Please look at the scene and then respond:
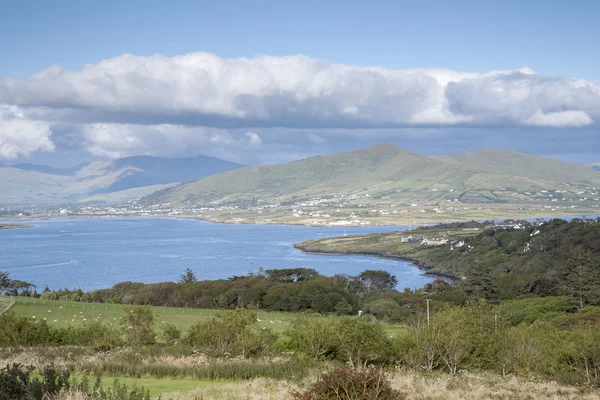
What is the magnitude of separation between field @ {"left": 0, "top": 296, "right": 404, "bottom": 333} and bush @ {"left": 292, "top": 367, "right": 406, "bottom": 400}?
1539 inches

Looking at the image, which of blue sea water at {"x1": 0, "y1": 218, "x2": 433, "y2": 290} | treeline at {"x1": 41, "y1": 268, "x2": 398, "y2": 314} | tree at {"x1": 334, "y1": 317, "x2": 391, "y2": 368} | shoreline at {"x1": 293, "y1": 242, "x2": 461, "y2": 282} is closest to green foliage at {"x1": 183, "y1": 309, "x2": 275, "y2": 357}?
tree at {"x1": 334, "y1": 317, "x2": 391, "y2": 368}

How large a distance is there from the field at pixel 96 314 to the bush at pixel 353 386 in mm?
39098

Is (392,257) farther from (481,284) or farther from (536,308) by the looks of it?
(536,308)

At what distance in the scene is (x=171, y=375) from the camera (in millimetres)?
21609

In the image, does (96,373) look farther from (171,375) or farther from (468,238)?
(468,238)

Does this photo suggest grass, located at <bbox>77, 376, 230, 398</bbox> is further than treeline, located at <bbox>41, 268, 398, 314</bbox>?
No

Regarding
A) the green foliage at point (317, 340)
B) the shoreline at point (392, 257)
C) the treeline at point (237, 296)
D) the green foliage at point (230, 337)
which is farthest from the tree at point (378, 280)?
the green foliage at point (317, 340)

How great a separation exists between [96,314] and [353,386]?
51.6m

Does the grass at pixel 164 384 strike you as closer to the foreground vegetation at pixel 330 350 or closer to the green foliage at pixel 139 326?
the foreground vegetation at pixel 330 350

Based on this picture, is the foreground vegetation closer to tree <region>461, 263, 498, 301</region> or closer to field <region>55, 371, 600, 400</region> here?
field <region>55, 371, 600, 400</region>

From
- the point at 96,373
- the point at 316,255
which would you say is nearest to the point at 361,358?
the point at 96,373

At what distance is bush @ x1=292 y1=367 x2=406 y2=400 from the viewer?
13180 mm

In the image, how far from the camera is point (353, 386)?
43.2ft

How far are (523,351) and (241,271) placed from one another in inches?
3766
